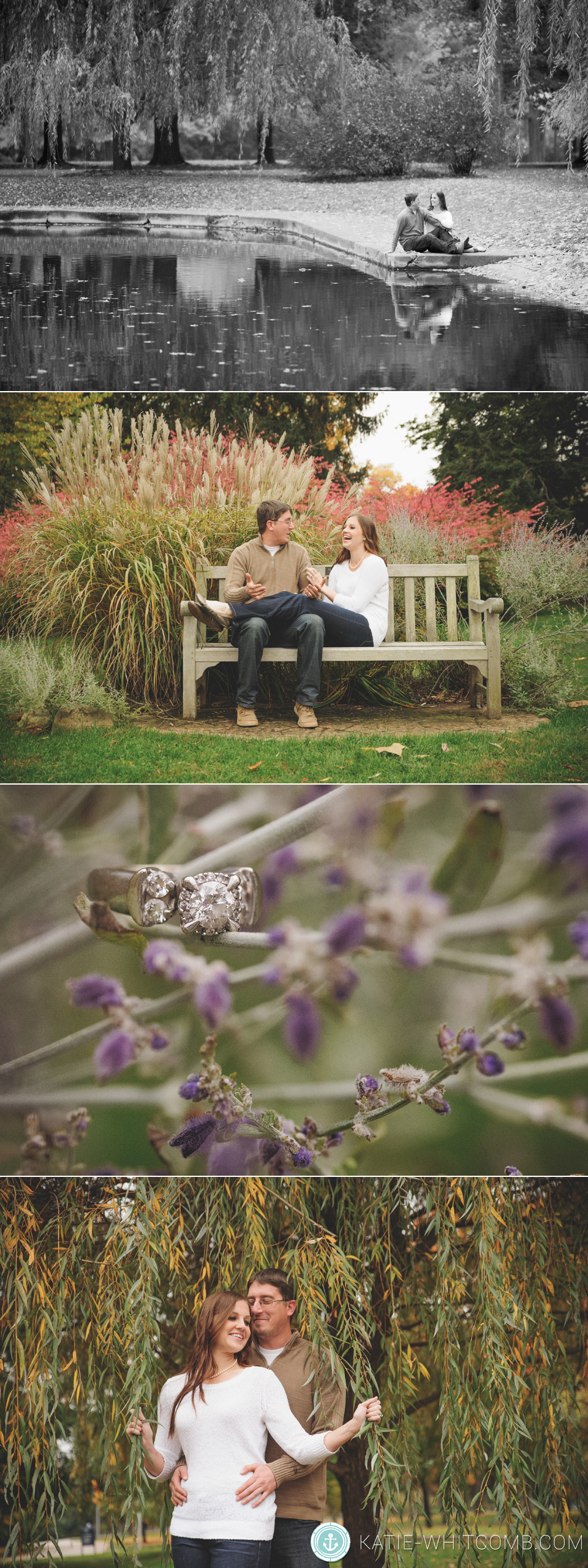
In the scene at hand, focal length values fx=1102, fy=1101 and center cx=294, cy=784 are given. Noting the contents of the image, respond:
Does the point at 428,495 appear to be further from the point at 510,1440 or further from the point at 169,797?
the point at 510,1440

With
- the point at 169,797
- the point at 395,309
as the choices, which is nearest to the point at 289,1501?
the point at 169,797

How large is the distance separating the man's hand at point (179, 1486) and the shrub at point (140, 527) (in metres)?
2.41

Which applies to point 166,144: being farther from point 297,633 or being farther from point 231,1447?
point 231,1447

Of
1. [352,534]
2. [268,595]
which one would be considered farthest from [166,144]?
[268,595]

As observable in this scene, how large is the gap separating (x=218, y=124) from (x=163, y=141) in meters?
0.20

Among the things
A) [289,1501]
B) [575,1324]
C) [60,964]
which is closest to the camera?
[289,1501]

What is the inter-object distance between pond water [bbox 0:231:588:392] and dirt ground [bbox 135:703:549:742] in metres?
1.15

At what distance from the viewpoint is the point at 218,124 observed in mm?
3777

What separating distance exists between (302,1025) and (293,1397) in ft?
3.71

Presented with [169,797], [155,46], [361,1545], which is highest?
[155,46]

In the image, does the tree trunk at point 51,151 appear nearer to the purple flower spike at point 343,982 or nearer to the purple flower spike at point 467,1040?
the purple flower spike at point 343,982

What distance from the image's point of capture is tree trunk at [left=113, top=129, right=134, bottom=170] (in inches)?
149

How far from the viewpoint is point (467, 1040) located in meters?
3.80

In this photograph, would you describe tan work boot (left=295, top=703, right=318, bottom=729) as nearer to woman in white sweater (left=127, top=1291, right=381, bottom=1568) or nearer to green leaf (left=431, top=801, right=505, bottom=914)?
green leaf (left=431, top=801, right=505, bottom=914)
